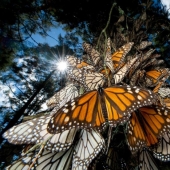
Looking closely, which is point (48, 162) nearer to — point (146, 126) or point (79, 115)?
point (79, 115)

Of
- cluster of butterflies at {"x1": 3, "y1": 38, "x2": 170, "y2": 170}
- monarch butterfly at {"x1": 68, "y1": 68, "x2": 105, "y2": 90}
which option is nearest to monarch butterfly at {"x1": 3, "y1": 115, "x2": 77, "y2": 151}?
cluster of butterflies at {"x1": 3, "y1": 38, "x2": 170, "y2": 170}

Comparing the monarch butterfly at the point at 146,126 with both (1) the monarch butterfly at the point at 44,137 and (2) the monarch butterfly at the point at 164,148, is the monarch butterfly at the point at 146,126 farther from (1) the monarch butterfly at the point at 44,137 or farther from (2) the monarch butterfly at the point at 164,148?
(1) the monarch butterfly at the point at 44,137

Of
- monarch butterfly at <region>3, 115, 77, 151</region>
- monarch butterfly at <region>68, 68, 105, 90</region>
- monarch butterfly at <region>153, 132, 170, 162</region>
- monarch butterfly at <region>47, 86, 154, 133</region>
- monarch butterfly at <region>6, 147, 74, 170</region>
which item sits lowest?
monarch butterfly at <region>6, 147, 74, 170</region>

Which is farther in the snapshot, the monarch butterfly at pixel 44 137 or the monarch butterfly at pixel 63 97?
the monarch butterfly at pixel 63 97

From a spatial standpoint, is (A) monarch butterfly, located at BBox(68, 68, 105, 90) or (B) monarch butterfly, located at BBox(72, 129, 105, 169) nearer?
(B) monarch butterfly, located at BBox(72, 129, 105, 169)

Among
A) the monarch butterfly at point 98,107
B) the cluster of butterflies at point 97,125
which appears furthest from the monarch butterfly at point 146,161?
the monarch butterfly at point 98,107

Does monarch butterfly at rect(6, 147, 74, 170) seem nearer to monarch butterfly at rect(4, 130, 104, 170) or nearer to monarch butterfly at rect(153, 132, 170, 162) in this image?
monarch butterfly at rect(4, 130, 104, 170)

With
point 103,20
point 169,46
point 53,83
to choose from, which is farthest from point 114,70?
point 53,83
